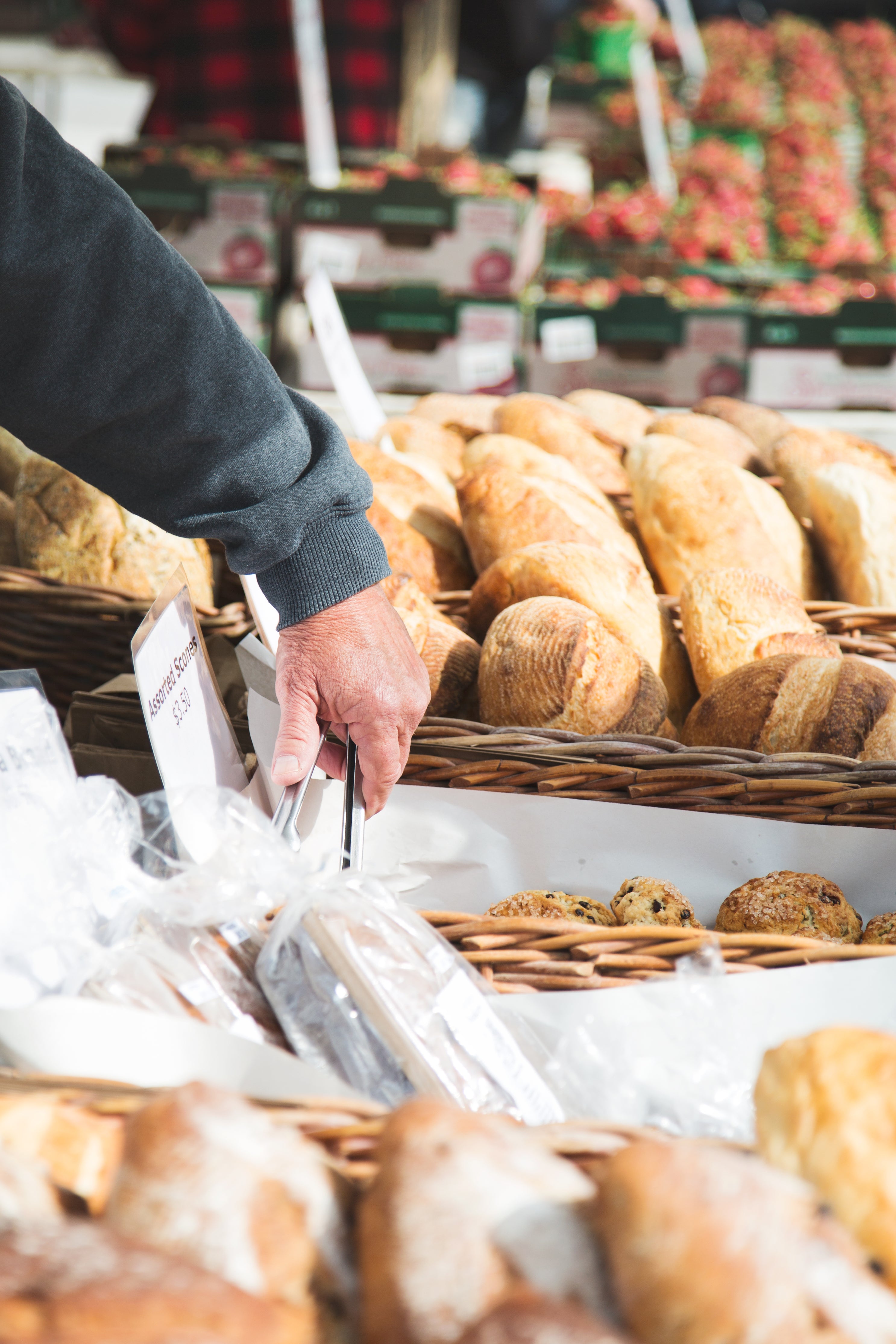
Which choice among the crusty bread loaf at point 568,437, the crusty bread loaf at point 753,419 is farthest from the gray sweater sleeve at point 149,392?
the crusty bread loaf at point 753,419

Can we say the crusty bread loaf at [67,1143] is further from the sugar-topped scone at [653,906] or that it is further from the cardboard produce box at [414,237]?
the cardboard produce box at [414,237]

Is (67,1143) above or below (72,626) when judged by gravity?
above

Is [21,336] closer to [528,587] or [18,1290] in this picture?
[528,587]

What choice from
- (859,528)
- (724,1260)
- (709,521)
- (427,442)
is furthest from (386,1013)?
(427,442)

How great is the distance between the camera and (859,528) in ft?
5.81

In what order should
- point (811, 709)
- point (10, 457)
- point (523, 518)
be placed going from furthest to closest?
point (10, 457)
point (523, 518)
point (811, 709)

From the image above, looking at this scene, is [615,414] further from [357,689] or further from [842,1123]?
[842,1123]

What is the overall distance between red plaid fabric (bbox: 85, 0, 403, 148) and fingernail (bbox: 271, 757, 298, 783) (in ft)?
16.6

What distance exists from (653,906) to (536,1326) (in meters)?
0.64

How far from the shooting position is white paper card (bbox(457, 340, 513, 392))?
350 cm

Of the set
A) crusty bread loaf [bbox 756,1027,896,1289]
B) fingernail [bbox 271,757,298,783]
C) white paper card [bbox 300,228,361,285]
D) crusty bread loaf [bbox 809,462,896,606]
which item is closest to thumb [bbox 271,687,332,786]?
fingernail [bbox 271,757,298,783]

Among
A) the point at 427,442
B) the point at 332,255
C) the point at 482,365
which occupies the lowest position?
the point at 482,365

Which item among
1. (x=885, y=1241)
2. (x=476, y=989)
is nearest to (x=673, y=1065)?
(x=476, y=989)

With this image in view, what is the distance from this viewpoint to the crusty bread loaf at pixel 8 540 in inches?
69.4
